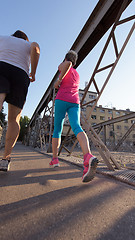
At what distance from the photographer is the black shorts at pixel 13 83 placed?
1.49m

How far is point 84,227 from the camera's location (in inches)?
26.5

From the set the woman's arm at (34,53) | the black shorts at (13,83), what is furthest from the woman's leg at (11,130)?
the woman's arm at (34,53)

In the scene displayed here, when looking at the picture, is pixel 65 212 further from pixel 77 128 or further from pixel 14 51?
pixel 14 51

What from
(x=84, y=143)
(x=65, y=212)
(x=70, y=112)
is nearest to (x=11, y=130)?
(x=70, y=112)

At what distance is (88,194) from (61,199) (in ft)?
0.86

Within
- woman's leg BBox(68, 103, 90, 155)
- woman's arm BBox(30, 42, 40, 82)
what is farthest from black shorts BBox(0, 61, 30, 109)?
woman's leg BBox(68, 103, 90, 155)

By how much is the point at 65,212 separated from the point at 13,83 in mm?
1478

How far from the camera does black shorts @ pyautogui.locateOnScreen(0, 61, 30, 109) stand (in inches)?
58.6

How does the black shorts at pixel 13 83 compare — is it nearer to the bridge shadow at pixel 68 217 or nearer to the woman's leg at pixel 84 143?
the woman's leg at pixel 84 143

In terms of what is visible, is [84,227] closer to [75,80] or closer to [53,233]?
[53,233]

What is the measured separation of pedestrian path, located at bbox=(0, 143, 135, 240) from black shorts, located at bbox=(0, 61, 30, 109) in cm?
99

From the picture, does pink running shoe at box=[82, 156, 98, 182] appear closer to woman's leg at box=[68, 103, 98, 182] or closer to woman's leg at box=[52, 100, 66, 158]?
woman's leg at box=[68, 103, 98, 182]

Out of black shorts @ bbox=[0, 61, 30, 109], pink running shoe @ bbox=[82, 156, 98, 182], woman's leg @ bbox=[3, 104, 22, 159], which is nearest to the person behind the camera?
pink running shoe @ bbox=[82, 156, 98, 182]

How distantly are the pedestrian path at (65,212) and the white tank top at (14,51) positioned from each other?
1.40 meters
